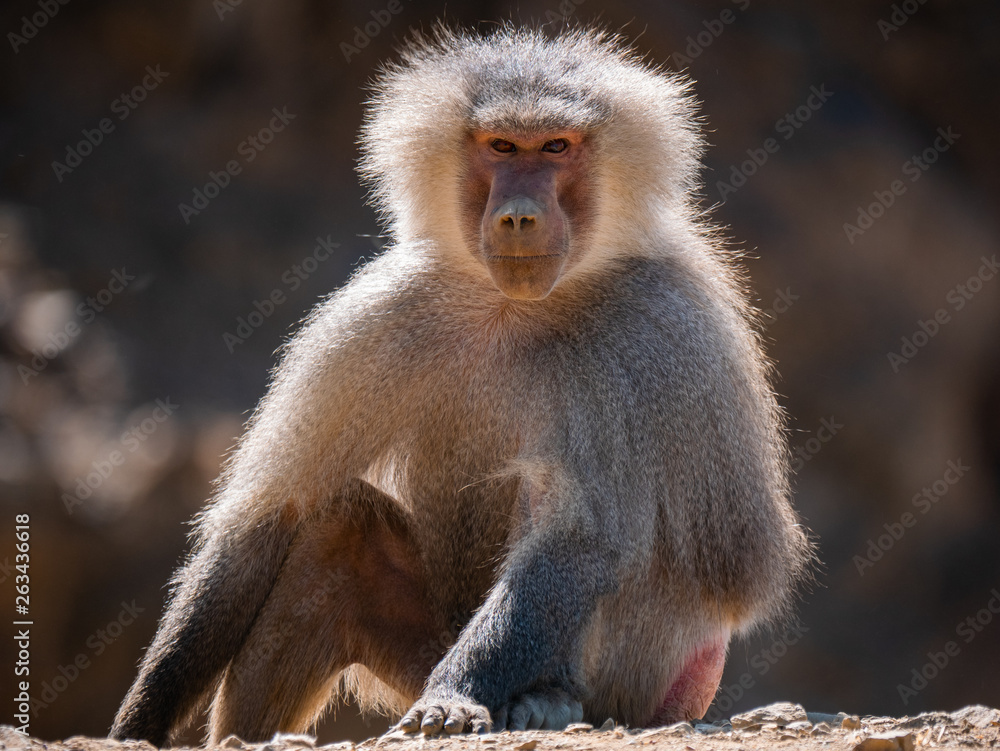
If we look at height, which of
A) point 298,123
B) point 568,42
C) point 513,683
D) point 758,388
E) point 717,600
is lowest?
point 298,123

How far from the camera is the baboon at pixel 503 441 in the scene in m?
3.11

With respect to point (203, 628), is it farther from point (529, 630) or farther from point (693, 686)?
point (693, 686)

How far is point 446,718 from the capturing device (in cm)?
267

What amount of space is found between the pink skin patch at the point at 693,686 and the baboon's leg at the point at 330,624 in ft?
2.33

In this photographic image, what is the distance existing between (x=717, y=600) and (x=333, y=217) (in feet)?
16.1

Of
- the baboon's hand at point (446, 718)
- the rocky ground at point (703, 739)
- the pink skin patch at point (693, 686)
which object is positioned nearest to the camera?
the rocky ground at point (703, 739)

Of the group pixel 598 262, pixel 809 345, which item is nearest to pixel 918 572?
pixel 809 345

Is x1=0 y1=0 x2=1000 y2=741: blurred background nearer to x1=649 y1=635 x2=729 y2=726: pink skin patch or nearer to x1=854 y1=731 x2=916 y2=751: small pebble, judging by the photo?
x1=649 y1=635 x2=729 y2=726: pink skin patch

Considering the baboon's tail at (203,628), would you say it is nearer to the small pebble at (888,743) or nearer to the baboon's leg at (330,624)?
the baboon's leg at (330,624)

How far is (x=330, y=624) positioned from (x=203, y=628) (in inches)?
15.8

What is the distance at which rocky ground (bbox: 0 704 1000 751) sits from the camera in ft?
8.01

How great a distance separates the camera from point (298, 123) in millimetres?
7656

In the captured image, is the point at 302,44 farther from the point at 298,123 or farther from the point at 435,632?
the point at 435,632

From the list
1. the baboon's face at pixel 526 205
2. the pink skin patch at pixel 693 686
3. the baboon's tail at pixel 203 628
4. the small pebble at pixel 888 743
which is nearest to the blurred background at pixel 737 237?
the baboon's tail at pixel 203 628
